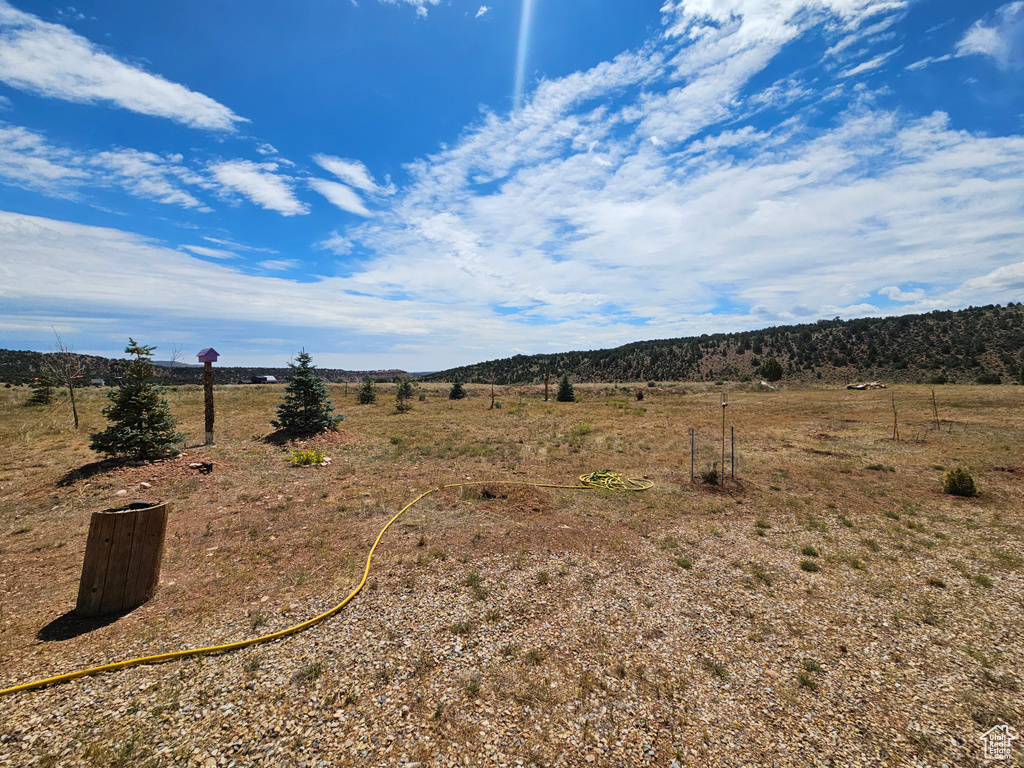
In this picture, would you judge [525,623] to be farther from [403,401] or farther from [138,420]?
[403,401]

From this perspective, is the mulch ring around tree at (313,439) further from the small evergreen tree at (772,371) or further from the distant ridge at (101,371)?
the small evergreen tree at (772,371)

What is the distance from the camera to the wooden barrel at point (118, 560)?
5.00m

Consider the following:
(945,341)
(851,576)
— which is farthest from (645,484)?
(945,341)

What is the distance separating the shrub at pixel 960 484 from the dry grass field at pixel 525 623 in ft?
1.19

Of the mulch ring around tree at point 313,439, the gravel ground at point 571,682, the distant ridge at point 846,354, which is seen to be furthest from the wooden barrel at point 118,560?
the distant ridge at point 846,354

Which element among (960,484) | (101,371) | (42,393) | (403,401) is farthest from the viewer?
(101,371)

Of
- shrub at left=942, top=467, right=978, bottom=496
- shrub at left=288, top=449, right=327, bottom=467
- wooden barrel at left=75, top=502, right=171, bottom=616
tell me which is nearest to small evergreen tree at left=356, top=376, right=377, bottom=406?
shrub at left=288, top=449, right=327, bottom=467

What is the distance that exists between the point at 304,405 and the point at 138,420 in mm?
6264

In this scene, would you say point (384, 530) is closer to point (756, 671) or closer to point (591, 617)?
point (591, 617)

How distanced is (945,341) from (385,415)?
73836 mm

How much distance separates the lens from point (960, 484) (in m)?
10.8

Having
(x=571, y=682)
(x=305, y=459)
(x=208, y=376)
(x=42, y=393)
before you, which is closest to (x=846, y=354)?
(x=305, y=459)

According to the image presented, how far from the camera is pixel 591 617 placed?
5.52 meters

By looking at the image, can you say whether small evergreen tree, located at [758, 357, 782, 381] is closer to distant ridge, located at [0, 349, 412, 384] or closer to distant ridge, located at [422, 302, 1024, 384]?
distant ridge, located at [422, 302, 1024, 384]
